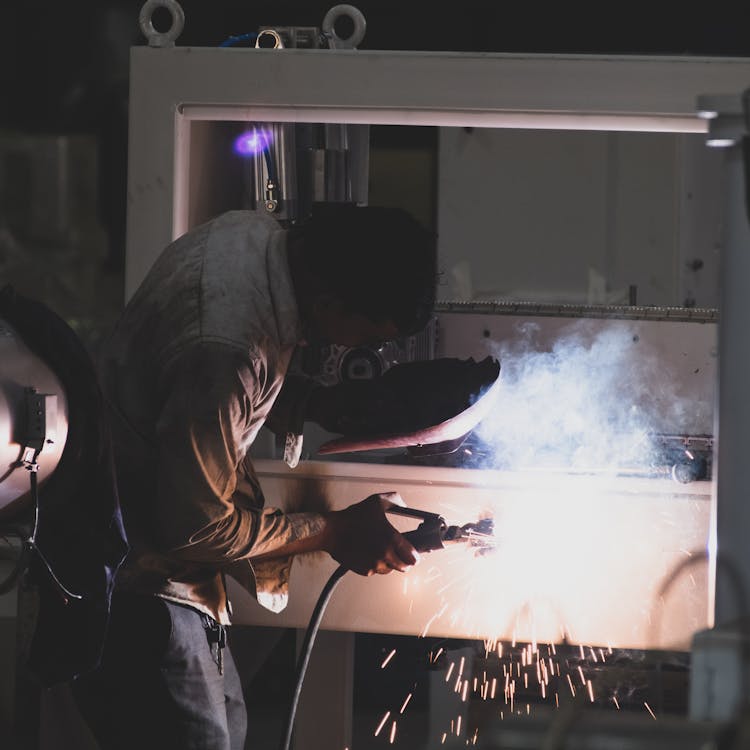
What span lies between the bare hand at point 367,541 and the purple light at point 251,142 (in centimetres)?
72

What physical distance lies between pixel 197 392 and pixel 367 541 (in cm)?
51

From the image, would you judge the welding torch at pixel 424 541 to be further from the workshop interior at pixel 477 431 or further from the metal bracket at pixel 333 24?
the metal bracket at pixel 333 24

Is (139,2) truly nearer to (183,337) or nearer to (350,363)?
(350,363)

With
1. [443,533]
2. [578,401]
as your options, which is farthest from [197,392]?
[578,401]

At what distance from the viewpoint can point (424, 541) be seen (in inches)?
74.2

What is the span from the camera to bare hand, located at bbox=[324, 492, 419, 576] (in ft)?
6.06

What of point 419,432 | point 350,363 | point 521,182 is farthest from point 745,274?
point 521,182

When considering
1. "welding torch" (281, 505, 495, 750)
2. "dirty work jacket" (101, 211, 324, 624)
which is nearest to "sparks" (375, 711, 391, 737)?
"welding torch" (281, 505, 495, 750)

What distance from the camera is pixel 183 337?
1535mm

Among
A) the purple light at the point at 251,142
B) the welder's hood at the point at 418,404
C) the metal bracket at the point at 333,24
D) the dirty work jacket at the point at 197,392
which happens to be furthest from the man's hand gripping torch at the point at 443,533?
the metal bracket at the point at 333,24

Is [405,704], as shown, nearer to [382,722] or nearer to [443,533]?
[382,722]

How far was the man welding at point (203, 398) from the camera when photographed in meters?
1.51

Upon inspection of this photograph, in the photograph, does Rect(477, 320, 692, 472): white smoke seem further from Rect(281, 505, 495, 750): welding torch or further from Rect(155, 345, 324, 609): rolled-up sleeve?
Rect(155, 345, 324, 609): rolled-up sleeve

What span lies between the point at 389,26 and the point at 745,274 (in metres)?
2.62
